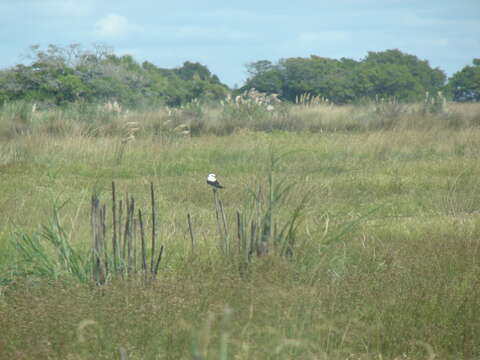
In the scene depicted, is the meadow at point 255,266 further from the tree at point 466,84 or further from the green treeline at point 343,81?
the tree at point 466,84

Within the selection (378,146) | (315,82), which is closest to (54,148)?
(378,146)

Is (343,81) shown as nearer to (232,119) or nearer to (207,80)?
(207,80)

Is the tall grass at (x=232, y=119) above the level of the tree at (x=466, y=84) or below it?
below

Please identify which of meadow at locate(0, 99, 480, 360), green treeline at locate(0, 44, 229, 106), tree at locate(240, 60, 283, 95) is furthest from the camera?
tree at locate(240, 60, 283, 95)

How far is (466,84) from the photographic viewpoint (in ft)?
155

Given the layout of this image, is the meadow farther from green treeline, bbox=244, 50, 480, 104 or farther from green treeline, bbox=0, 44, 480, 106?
green treeline, bbox=244, 50, 480, 104

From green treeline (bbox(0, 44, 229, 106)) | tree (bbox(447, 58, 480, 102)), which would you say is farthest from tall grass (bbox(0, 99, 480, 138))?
tree (bbox(447, 58, 480, 102))

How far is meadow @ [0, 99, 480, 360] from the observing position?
3178 millimetres

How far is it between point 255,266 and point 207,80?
145 feet

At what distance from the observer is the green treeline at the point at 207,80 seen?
2802 centimetres

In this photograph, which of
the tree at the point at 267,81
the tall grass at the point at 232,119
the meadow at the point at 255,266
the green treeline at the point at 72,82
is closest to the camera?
the meadow at the point at 255,266

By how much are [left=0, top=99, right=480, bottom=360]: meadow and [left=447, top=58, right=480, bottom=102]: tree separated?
3696 cm

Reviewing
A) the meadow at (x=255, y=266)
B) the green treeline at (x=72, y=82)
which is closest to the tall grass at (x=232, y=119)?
the meadow at (x=255, y=266)

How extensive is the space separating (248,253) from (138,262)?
0.87 metres
